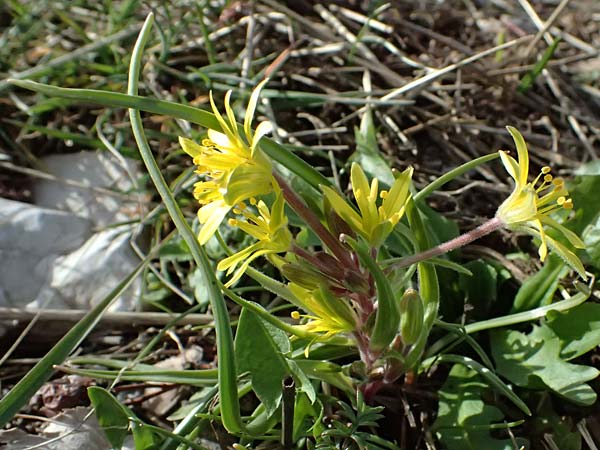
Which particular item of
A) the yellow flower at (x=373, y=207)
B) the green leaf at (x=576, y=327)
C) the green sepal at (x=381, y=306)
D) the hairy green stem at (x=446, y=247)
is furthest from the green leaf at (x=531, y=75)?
the green sepal at (x=381, y=306)

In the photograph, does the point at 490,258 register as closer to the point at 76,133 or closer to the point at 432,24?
the point at 432,24

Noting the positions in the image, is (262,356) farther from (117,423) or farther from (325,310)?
(117,423)

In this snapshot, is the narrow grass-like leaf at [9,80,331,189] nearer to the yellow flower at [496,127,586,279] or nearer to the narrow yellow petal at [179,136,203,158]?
the narrow yellow petal at [179,136,203,158]

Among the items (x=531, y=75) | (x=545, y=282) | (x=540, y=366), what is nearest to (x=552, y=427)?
(x=540, y=366)

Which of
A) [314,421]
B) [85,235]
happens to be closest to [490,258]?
[314,421]

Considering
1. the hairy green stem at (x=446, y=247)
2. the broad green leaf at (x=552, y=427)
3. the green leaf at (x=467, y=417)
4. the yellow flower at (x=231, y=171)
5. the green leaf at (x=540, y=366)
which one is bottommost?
the broad green leaf at (x=552, y=427)

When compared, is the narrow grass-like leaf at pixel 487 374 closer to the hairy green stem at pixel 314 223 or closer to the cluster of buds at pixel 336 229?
the cluster of buds at pixel 336 229

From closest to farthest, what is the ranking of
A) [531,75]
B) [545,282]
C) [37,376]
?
[37,376], [545,282], [531,75]
